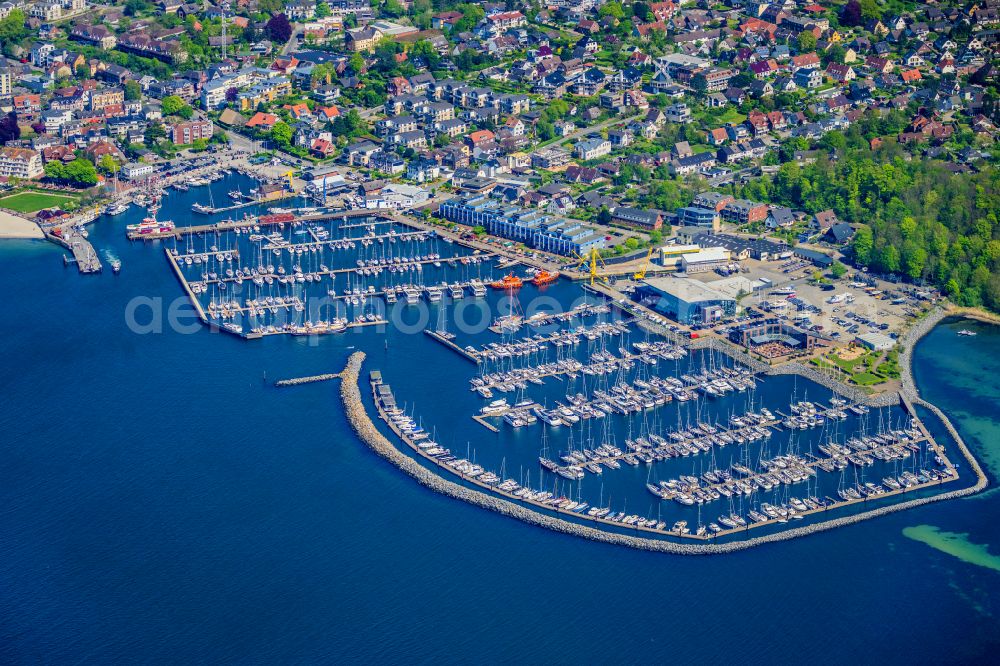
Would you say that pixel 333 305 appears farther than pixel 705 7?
No

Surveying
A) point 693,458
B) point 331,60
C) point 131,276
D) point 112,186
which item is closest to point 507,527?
point 693,458

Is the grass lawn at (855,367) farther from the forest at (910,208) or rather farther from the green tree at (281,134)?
the green tree at (281,134)

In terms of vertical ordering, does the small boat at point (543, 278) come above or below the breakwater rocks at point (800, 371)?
above

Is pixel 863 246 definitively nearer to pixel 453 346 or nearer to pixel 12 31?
pixel 453 346

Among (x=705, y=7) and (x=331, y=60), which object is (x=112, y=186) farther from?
(x=705, y=7)

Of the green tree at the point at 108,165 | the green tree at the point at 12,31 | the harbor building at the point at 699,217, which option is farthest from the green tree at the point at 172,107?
the harbor building at the point at 699,217

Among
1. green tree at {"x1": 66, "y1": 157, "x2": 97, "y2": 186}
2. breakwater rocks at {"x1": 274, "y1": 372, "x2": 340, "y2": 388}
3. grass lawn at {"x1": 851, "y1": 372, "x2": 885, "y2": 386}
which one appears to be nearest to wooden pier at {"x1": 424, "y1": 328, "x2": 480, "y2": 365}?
breakwater rocks at {"x1": 274, "y1": 372, "x2": 340, "y2": 388}

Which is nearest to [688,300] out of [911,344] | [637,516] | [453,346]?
[911,344]
